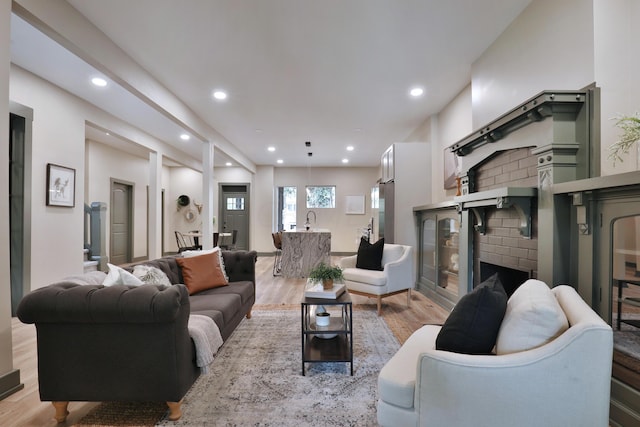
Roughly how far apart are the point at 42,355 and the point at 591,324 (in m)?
2.59

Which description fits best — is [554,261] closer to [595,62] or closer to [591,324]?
[591,324]

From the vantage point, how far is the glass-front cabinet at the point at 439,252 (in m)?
3.93

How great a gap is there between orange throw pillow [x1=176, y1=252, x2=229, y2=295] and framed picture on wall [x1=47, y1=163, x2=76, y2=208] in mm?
2220

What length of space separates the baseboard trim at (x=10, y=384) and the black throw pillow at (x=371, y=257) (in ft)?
11.3

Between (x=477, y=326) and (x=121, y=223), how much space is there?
8354mm

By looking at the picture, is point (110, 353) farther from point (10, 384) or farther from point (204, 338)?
point (10, 384)

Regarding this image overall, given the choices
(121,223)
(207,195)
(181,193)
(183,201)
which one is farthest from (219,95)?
(181,193)

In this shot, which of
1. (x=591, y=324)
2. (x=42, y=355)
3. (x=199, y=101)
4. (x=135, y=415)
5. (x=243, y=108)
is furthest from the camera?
(x=243, y=108)

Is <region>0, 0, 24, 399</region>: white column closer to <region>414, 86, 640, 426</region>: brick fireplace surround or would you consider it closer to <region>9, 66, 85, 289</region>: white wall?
<region>9, 66, 85, 289</region>: white wall

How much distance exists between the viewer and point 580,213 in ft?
6.28

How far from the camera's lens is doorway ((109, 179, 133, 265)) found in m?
7.30

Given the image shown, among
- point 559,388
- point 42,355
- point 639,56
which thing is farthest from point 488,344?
point 42,355

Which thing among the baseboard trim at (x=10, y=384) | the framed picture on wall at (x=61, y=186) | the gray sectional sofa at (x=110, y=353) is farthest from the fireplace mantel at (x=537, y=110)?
the framed picture on wall at (x=61, y=186)

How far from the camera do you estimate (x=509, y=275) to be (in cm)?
273
